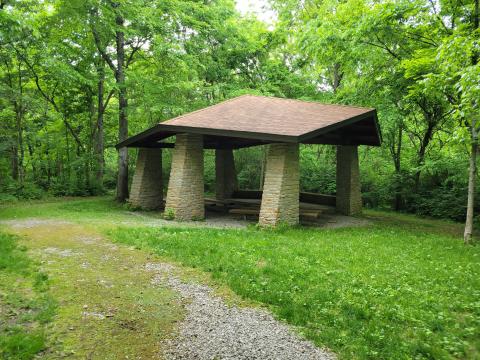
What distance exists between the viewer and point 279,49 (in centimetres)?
2073

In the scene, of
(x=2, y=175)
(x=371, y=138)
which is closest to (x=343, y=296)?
(x=371, y=138)

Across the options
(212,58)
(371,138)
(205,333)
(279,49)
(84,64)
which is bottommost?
(205,333)

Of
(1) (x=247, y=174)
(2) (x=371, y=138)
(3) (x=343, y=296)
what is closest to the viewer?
(3) (x=343, y=296)

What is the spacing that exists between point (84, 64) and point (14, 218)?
8.68 metres

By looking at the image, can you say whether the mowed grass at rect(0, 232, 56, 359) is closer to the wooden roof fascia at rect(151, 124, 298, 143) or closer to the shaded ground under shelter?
the wooden roof fascia at rect(151, 124, 298, 143)

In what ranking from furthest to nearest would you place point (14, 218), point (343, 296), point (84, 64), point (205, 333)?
1. point (84, 64)
2. point (14, 218)
3. point (343, 296)
4. point (205, 333)

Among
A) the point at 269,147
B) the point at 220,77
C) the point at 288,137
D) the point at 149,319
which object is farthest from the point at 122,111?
the point at 149,319

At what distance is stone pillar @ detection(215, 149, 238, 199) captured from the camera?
16.2 m

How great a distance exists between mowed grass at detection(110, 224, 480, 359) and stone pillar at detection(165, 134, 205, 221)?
6.17ft

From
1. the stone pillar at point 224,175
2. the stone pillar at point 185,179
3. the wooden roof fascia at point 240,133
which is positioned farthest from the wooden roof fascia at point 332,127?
the stone pillar at point 224,175

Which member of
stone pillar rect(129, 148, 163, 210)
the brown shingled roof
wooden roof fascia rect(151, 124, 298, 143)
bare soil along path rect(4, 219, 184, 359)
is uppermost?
the brown shingled roof

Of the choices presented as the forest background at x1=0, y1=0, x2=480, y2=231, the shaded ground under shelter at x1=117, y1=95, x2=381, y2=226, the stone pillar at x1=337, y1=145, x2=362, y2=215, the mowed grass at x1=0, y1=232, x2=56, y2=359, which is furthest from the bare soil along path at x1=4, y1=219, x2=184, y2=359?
the stone pillar at x1=337, y1=145, x2=362, y2=215

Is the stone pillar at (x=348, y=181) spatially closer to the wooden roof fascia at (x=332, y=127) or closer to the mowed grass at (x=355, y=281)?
the wooden roof fascia at (x=332, y=127)

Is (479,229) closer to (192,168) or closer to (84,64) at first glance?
(192,168)
